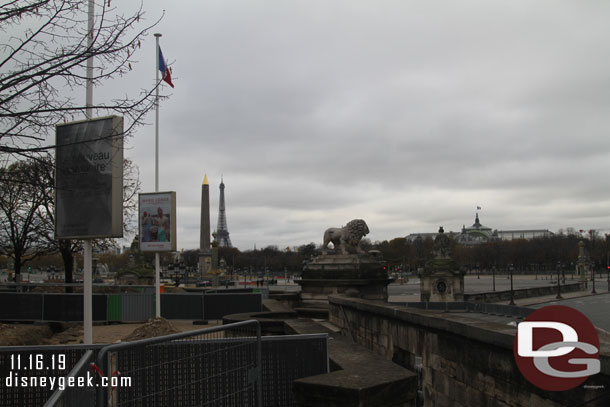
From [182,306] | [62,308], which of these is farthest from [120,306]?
[182,306]

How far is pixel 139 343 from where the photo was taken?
12.6 feet

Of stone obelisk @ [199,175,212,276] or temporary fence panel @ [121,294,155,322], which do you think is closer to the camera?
temporary fence panel @ [121,294,155,322]

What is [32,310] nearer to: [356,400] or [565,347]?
[356,400]

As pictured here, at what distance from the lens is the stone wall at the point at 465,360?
3.93m

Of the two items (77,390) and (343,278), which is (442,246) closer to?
(343,278)

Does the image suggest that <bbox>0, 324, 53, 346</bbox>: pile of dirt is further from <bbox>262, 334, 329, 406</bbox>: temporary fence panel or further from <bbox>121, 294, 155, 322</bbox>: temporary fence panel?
<bbox>262, 334, 329, 406</bbox>: temporary fence panel

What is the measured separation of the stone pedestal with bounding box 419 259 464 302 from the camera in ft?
124

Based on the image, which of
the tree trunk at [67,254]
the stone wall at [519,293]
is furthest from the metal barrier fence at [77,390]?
the stone wall at [519,293]

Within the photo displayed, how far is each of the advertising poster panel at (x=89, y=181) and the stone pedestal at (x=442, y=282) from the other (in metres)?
32.9

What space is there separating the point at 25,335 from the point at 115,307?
4.16 meters

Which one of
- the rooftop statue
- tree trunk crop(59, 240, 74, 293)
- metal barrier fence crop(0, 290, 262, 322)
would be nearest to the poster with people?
metal barrier fence crop(0, 290, 262, 322)

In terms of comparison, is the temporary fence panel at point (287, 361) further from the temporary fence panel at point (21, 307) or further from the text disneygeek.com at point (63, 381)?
the temporary fence panel at point (21, 307)

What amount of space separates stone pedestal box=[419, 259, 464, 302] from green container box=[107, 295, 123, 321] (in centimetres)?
2422

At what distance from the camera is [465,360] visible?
17.2 ft
